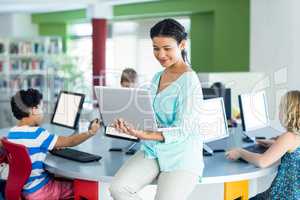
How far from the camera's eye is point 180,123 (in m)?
1.93

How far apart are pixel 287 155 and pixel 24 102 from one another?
150cm

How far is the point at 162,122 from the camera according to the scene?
79.7 inches

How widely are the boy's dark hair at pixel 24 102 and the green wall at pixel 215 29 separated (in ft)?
14.5

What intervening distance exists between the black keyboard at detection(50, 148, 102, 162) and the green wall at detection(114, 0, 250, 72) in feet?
14.3

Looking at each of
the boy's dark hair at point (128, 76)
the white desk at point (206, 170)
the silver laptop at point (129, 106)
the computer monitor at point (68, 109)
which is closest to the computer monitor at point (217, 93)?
the white desk at point (206, 170)

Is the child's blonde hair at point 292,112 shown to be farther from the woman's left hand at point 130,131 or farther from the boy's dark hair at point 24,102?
the boy's dark hair at point 24,102

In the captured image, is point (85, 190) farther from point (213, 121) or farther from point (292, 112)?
point (292, 112)

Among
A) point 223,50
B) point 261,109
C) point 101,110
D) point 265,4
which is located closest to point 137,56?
point 223,50

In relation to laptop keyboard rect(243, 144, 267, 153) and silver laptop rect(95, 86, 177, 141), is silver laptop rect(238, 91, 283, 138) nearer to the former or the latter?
laptop keyboard rect(243, 144, 267, 153)

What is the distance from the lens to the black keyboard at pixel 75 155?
246 centimetres

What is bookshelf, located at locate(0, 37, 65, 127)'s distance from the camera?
8.95 m

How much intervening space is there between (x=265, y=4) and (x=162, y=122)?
159 inches

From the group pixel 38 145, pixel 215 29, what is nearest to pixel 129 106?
pixel 38 145

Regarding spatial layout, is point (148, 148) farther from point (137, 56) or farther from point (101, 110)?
point (137, 56)
